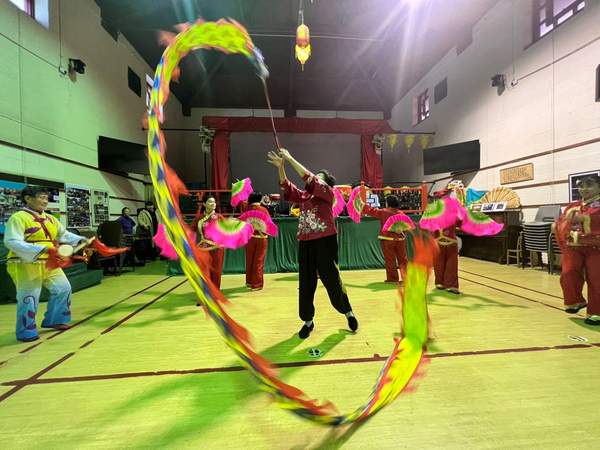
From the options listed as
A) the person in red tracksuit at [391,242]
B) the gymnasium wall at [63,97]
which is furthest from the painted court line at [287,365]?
the gymnasium wall at [63,97]

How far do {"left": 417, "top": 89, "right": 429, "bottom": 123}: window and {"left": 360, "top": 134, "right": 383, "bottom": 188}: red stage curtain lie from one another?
236cm

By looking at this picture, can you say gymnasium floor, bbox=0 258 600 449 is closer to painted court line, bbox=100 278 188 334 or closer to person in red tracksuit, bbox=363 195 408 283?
painted court line, bbox=100 278 188 334

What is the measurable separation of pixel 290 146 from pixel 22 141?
31.6 ft

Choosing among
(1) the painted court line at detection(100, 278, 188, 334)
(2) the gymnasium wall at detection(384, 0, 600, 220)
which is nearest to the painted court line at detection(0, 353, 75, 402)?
(1) the painted court line at detection(100, 278, 188, 334)

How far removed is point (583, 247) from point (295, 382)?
3.25m

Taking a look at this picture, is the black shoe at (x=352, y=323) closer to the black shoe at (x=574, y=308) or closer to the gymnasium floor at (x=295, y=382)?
the gymnasium floor at (x=295, y=382)

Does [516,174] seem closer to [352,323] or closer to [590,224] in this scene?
[590,224]

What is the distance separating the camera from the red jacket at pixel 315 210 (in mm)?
2516

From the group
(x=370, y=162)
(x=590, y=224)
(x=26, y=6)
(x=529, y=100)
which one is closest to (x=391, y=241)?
(x=590, y=224)

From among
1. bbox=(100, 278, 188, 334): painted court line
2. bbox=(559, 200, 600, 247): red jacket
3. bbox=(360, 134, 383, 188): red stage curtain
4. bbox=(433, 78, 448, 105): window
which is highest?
bbox=(433, 78, 448, 105): window

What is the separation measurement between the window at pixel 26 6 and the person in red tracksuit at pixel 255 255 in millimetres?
5047

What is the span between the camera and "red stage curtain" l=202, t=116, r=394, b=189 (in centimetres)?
1120

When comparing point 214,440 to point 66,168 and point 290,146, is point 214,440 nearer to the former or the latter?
point 66,168

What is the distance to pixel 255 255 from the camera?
4.92 m
